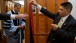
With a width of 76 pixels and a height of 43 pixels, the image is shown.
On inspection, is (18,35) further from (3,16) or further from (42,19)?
(3,16)

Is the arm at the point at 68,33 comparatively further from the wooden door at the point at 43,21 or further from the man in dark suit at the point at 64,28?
the wooden door at the point at 43,21

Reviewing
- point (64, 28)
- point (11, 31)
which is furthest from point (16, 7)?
point (64, 28)

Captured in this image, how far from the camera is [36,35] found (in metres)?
3.55

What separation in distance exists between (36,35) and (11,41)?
882mm

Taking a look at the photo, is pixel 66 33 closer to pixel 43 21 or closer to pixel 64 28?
pixel 64 28

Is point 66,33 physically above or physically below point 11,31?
above

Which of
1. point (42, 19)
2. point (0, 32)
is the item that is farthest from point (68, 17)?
point (42, 19)

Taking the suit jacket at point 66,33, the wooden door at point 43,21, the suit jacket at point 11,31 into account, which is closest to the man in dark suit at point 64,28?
the suit jacket at point 66,33

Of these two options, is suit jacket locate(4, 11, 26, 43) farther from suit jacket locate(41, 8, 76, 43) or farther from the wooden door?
suit jacket locate(41, 8, 76, 43)

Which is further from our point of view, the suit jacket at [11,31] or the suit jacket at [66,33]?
the suit jacket at [11,31]

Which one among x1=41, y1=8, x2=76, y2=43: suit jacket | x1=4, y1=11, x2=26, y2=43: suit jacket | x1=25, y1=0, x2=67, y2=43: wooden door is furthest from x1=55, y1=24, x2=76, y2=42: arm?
x1=25, y1=0, x2=67, y2=43: wooden door

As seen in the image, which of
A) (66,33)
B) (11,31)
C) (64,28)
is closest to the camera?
(66,33)

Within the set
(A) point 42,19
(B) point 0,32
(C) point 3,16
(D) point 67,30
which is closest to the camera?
(C) point 3,16

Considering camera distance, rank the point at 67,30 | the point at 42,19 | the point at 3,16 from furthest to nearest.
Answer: the point at 42,19 → the point at 67,30 → the point at 3,16
